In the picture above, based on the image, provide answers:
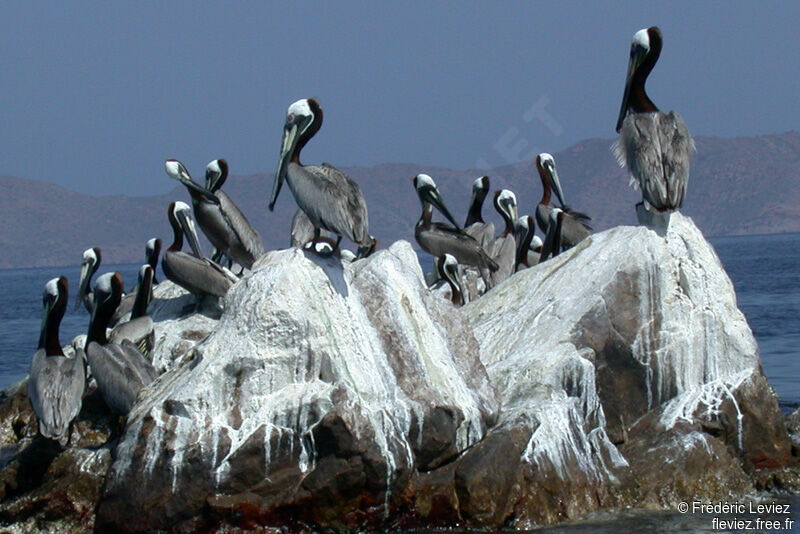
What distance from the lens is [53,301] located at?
36.6 feet

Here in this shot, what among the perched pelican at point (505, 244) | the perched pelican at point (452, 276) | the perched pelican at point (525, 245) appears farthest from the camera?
the perched pelican at point (525, 245)

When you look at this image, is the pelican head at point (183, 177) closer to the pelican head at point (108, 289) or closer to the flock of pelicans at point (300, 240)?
the flock of pelicans at point (300, 240)

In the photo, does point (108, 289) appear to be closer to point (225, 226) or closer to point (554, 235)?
point (225, 226)

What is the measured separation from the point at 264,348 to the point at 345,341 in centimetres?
55

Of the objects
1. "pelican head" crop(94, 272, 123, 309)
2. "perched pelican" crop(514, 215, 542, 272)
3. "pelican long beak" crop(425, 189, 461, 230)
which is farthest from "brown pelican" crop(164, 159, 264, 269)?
"perched pelican" crop(514, 215, 542, 272)

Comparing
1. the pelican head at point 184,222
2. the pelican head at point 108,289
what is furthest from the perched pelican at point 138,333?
the pelican head at point 184,222

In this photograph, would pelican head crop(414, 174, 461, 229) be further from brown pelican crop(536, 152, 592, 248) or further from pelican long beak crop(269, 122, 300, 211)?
pelican long beak crop(269, 122, 300, 211)

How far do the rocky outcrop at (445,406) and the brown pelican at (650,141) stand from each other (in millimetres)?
292

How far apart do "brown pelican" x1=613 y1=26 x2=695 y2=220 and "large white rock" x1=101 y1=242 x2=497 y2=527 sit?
2.12m

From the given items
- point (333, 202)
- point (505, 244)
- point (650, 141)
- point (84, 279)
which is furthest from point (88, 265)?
point (650, 141)

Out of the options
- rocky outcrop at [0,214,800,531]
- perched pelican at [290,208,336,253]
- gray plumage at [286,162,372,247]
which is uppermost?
perched pelican at [290,208,336,253]

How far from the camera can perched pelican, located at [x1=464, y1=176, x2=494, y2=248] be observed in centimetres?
1521

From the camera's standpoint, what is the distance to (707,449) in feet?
31.2

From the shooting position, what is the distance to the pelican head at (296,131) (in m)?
9.94
